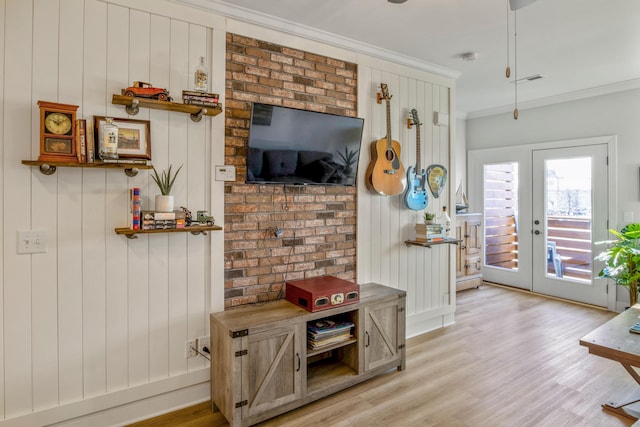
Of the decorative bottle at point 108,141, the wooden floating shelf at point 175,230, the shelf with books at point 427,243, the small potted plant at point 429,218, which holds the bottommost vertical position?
the shelf with books at point 427,243

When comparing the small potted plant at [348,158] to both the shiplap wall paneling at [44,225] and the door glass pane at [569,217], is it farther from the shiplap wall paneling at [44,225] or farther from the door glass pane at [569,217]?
the door glass pane at [569,217]

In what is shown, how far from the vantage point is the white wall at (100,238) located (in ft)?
6.12

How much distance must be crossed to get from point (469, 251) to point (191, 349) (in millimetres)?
4150

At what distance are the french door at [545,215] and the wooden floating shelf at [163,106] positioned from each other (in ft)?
14.9

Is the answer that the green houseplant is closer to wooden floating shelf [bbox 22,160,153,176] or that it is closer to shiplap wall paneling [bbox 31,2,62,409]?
wooden floating shelf [bbox 22,160,153,176]

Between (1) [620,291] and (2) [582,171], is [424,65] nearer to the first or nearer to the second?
(2) [582,171]

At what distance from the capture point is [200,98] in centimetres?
220

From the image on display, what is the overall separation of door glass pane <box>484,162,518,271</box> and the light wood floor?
5.69ft

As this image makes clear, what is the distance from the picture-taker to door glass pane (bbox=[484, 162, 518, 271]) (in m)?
5.30

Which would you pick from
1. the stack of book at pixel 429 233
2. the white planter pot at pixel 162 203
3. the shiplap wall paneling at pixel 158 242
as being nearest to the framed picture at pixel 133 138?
the shiplap wall paneling at pixel 158 242

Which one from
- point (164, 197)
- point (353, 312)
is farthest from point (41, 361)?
point (353, 312)

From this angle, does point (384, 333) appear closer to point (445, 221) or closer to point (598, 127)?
point (445, 221)

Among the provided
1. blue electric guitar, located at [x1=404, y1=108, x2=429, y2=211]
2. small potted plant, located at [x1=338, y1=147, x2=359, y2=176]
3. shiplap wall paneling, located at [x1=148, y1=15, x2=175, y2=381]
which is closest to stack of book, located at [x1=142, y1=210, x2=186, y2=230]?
shiplap wall paneling, located at [x1=148, y1=15, x2=175, y2=381]

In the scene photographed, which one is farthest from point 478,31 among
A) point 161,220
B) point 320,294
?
point 161,220
